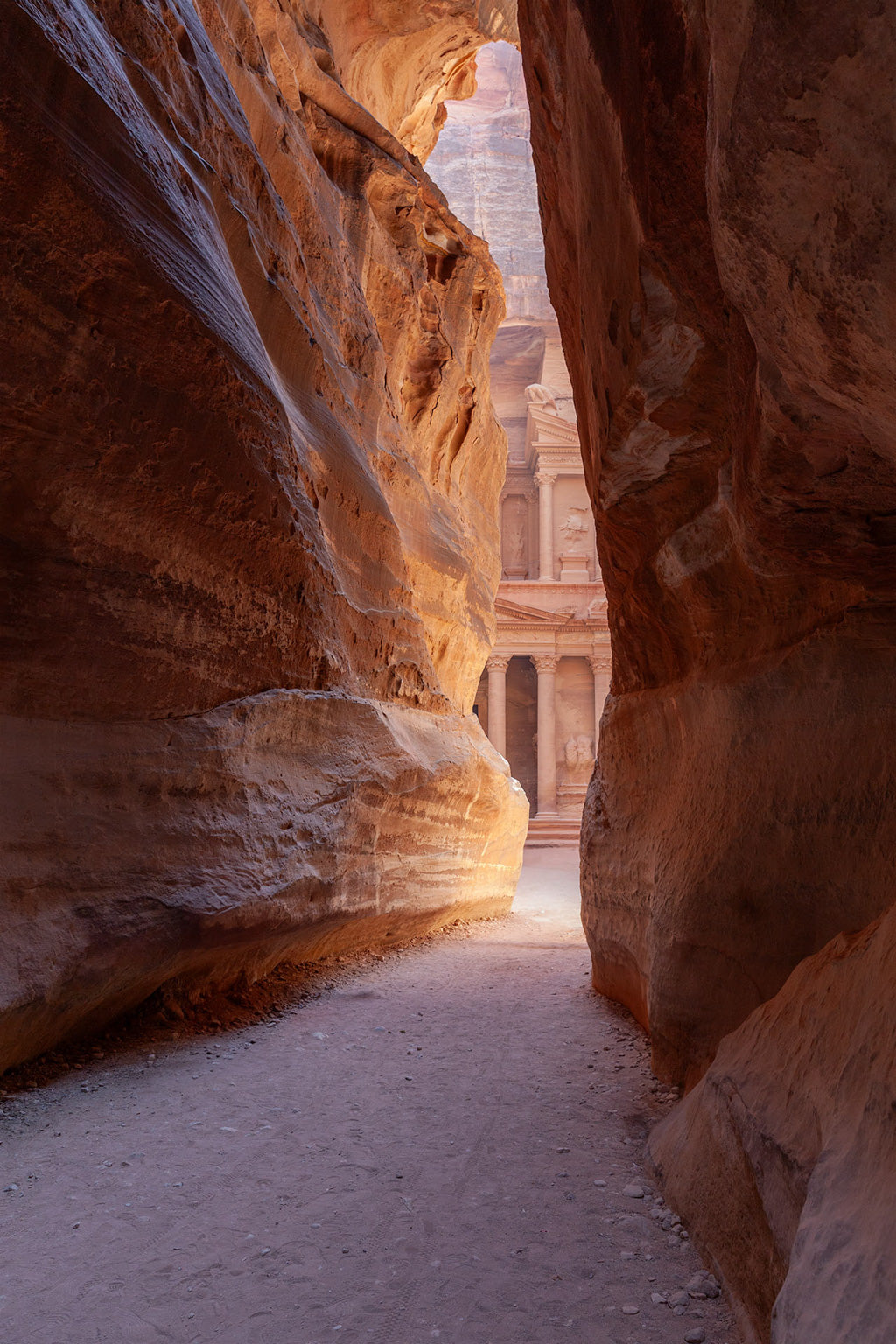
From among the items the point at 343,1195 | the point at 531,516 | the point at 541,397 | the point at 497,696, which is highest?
the point at 541,397

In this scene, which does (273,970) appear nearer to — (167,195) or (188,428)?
(188,428)

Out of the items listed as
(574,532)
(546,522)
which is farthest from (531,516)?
(574,532)

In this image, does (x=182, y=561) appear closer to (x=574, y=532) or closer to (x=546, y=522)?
(x=546, y=522)

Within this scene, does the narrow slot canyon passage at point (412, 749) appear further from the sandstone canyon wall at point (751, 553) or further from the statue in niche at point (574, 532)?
the statue in niche at point (574, 532)

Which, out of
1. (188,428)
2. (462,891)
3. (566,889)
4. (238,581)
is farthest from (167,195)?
(566,889)

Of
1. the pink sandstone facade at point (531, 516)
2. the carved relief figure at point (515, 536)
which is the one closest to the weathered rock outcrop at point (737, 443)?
the pink sandstone facade at point (531, 516)

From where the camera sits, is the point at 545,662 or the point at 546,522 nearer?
the point at 545,662

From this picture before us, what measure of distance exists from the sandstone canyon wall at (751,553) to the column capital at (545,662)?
22184 mm

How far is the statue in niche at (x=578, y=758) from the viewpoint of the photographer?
88.5 feet

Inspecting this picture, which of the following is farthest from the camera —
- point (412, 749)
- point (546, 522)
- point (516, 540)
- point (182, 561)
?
point (516, 540)

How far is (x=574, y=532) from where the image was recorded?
3195cm

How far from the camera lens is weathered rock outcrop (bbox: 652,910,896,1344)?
1.47m

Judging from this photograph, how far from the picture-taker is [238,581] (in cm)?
495

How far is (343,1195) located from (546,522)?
30241 millimetres
